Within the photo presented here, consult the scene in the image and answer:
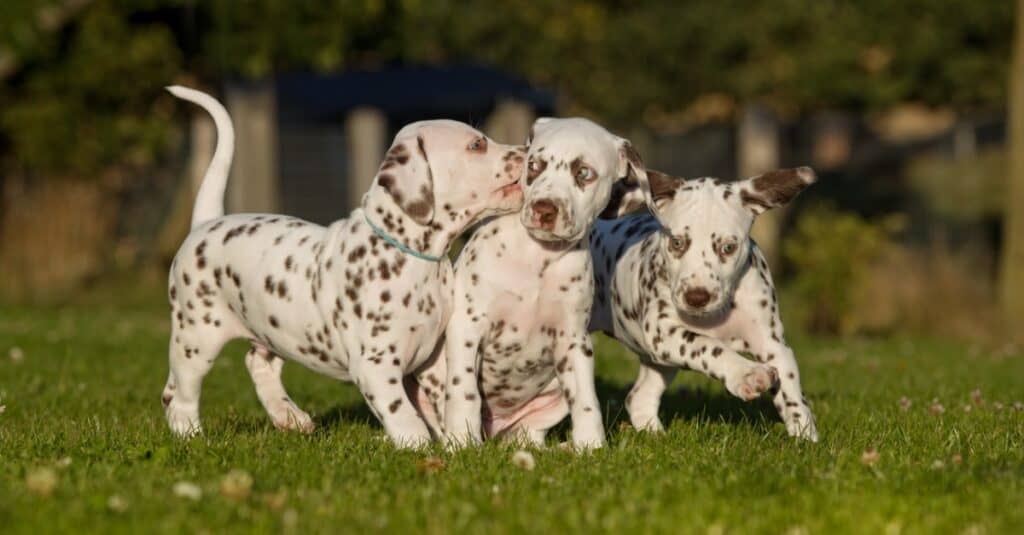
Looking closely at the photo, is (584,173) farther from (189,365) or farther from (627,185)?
(189,365)

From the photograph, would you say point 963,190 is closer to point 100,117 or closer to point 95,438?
point 100,117

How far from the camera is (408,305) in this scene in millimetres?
7105

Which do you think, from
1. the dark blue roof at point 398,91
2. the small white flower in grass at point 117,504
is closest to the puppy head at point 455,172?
the small white flower in grass at point 117,504

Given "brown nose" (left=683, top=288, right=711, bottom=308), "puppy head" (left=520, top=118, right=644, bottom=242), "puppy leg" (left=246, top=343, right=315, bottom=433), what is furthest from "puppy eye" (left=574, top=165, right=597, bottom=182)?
"puppy leg" (left=246, top=343, right=315, bottom=433)

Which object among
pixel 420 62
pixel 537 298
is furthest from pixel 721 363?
pixel 420 62

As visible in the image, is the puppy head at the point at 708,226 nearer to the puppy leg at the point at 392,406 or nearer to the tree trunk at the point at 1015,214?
the puppy leg at the point at 392,406

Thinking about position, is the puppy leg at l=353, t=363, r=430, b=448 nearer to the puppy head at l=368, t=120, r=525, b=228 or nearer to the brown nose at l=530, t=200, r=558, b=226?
the puppy head at l=368, t=120, r=525, b=228

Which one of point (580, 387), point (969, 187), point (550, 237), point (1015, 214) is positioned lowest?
point (969, 187)

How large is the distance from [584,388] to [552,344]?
30 centimetres

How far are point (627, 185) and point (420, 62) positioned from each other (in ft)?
68.5

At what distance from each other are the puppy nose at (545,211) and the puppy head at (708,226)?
80cm

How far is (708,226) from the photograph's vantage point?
7.50 metres

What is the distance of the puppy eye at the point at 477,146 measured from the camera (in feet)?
23.6

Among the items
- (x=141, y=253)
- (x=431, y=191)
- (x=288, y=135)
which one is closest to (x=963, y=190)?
(x=288, y=135)
